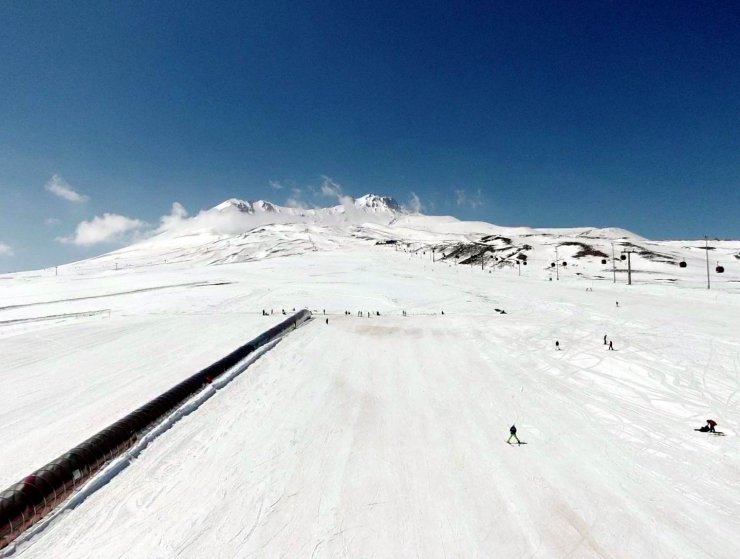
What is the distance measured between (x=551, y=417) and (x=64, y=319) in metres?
41.5

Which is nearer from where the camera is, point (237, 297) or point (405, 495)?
point (405, 495)

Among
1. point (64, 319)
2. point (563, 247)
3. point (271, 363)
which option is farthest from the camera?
point (563, 247)

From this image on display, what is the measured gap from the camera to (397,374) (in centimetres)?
2172

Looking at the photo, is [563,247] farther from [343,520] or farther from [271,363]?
[343,520]

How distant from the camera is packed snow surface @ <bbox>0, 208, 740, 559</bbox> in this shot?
9.55 m

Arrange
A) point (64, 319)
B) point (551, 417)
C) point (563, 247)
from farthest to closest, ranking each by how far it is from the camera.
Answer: point (563, 247) → point (64, 319) → point (551, 417)

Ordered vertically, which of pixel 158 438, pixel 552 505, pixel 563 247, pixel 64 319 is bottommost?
pixel 552 505

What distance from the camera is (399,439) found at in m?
14.2

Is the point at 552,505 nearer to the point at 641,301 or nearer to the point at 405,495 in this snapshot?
the point at 405,495

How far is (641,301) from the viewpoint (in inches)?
1811

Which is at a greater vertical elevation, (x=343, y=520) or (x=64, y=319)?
(x=64, y=319)

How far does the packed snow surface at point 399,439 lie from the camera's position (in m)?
9.55

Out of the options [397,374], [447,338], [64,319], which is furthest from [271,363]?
[64,319]

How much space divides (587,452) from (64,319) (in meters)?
42.9
